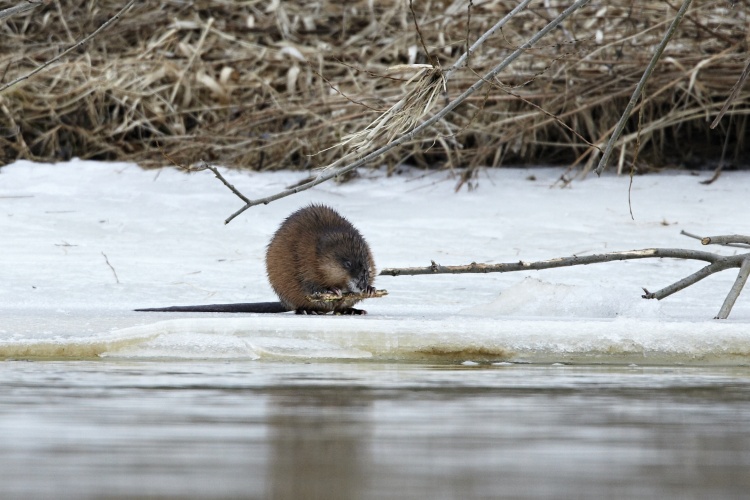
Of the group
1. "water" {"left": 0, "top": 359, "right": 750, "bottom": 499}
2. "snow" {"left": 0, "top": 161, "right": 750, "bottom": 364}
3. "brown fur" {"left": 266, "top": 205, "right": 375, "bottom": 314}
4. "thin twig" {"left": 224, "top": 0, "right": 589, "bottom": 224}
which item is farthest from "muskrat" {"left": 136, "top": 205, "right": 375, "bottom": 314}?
"water" {"left": 0, "top": 359, "right": 750, "bottom": 499}

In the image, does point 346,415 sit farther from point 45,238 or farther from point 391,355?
point 45,238

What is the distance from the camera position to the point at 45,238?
6078 mm

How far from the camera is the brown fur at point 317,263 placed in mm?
4875

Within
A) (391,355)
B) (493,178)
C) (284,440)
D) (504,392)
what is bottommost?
(493,178)

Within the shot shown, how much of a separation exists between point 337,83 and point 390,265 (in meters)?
2.63

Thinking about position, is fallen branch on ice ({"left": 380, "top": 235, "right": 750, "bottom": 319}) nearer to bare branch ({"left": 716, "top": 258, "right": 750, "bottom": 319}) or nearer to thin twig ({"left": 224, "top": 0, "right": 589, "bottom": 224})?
bare branch ({"left": 716, "top": 258, "right": 750, "bottom": 319})

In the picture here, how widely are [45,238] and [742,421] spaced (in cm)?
427

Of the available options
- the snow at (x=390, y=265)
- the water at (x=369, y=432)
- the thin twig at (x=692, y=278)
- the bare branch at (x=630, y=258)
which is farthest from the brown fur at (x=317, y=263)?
the water at (x=369, y=432)

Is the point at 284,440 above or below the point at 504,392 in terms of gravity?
above

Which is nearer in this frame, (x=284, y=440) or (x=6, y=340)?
(x=284, y=440)

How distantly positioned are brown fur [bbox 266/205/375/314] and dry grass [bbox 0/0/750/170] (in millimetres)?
1782

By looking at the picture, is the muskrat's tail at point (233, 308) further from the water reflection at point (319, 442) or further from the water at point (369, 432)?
the water reflection at point (319, 442)

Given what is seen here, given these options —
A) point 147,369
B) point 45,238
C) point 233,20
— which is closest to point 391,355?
point 147,369

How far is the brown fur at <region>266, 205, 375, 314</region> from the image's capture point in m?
4.88
